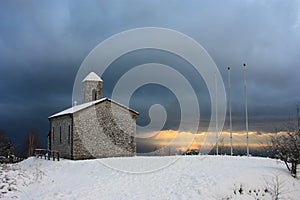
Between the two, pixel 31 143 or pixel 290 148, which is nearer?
pixel 290 148

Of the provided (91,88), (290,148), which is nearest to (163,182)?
(290,148)

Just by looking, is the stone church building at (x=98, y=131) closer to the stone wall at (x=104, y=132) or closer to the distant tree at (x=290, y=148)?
the stone wall at (x=104, y=132)

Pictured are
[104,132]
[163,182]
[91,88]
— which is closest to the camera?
[163,182]

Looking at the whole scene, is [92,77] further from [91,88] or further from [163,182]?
[163,182]

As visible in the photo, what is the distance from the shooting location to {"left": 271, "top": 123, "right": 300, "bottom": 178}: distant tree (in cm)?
1930

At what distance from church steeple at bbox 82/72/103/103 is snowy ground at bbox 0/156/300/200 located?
66.4 ft

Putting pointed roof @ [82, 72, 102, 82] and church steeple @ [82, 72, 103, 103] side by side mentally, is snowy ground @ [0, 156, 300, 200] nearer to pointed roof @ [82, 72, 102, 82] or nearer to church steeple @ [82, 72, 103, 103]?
church steeple @ [82, 72, 103, 103]

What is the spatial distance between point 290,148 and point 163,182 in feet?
23.8

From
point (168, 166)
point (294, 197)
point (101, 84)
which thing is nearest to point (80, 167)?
point (168, 166)

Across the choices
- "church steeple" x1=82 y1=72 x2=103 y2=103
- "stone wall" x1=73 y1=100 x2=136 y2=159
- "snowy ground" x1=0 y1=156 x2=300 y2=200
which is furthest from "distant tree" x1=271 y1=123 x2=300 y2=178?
"church steeple" x1=82 y1=72 x2=103 y2=103

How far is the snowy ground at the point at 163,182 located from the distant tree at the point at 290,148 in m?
0.68

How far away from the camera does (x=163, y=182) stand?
63.1 ft

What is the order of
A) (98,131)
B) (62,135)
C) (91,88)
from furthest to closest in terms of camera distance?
(91,88) < (62,135) < (98,131)

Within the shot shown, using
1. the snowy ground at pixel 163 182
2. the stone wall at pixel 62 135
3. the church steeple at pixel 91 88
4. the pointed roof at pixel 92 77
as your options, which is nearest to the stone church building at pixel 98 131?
the stone wall at pixel 62 135
